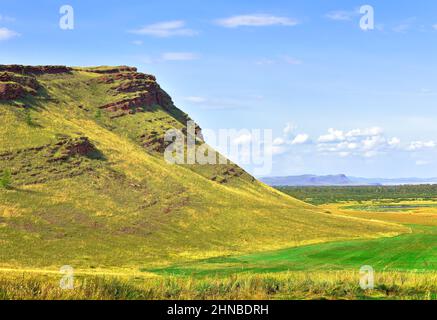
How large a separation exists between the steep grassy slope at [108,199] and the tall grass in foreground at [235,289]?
29.8 meters

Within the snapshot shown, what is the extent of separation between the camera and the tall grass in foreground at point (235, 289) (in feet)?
58.9

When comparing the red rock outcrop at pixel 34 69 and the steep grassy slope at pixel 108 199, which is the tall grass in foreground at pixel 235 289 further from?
the red rock outcrop at pixel 34 69

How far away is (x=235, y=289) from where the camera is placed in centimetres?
2061

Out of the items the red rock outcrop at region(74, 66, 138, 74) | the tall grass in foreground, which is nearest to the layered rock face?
the red rock outcrop at region(74, 66, 138, 74)

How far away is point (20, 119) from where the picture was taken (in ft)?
290

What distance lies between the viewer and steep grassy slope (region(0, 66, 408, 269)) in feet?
194

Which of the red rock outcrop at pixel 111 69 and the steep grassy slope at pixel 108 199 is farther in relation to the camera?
the red rock outcrop at pixel 111 69

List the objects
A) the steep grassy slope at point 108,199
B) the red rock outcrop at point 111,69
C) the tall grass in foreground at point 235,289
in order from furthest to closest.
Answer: the red rock outcrop at point 111,69, the steep grassy slope at point 108,199, the tall grass in foreground at point 235,289

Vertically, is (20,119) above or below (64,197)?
above

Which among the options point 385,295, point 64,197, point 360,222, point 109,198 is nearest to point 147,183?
point 109,198

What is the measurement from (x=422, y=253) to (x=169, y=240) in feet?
104

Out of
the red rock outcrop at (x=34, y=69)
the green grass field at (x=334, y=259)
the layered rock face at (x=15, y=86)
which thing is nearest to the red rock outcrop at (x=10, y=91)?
the layered rock face at (x=15, y=86)

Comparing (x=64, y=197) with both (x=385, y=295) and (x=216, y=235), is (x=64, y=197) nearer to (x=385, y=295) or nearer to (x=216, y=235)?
(x=216, y=235)

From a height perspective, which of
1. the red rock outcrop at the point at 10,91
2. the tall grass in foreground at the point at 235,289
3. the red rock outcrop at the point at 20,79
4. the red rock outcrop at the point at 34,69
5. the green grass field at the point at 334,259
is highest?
the red rock outcrop at the point at 34,69
